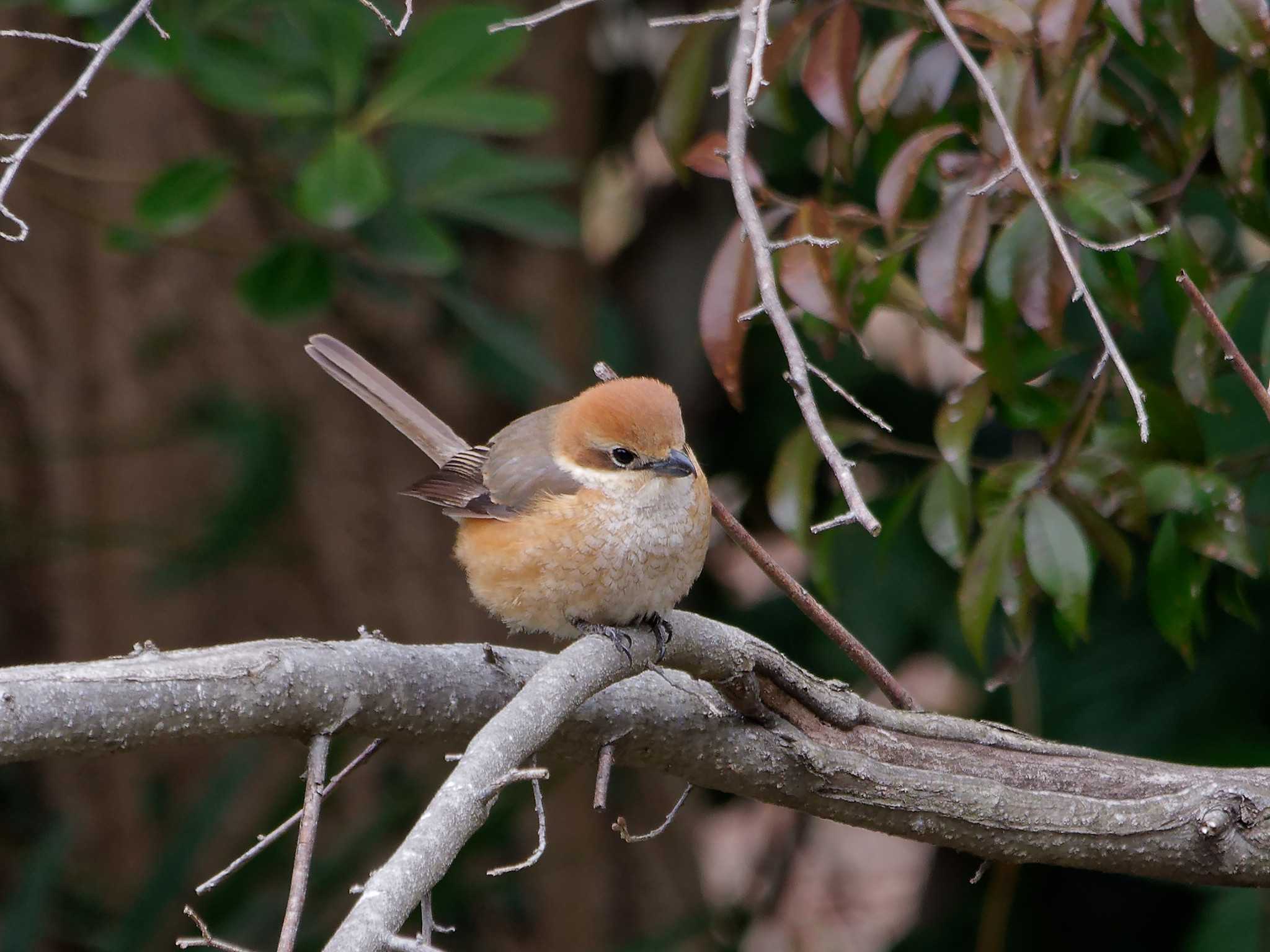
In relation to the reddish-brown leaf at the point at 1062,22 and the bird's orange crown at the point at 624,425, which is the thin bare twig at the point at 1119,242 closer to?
the reddish-brown leaf at the point at 1062,22

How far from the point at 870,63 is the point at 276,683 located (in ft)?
5.46

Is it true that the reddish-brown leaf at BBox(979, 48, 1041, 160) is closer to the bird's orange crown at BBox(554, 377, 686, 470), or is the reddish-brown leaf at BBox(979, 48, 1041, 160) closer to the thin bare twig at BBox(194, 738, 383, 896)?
the bird's orange crown at BBox(554, 377, 686, 470)

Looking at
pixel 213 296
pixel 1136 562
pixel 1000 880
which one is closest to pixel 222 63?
pixel 213 296

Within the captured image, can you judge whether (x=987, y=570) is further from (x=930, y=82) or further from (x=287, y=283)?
(x=287, y=283)

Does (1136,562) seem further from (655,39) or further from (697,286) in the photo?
(655,39)

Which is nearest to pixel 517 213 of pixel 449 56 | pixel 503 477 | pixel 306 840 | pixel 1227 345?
pixel 449 56

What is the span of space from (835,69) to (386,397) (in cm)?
190

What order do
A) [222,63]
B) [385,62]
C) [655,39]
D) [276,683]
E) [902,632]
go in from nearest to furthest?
[276,683] → [222,63] → [902,632] → [385,62] → [655,39]

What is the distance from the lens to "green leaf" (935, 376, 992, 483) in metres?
2.81

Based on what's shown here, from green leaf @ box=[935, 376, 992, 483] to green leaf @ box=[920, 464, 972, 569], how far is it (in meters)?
0.08

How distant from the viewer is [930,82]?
288 cm

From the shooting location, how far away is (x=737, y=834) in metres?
9.89

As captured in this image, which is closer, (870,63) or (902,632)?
(870,63)

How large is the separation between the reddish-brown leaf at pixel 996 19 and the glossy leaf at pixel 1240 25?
33 centimetres
